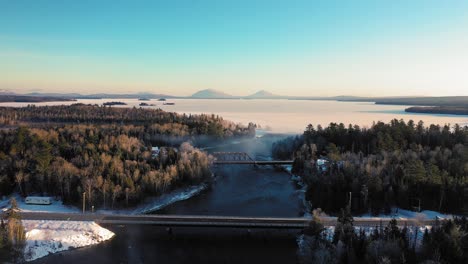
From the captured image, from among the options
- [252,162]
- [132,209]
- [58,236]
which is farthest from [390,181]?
[58,236]

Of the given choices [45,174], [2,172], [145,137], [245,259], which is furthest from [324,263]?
[145,137]

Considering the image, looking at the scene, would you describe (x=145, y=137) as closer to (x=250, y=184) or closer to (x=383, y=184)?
Result: (x=250, y=184)

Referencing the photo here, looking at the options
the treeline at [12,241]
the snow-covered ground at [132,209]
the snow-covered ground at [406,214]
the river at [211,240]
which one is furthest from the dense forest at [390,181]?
the treeline at [12,241]

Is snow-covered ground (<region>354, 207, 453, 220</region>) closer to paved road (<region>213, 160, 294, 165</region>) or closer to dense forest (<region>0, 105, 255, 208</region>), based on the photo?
dense forest (<region>0, 105, 255, 208</region>)

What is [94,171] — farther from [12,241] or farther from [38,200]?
[12,241]

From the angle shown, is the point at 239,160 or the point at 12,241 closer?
the point at 12,241
